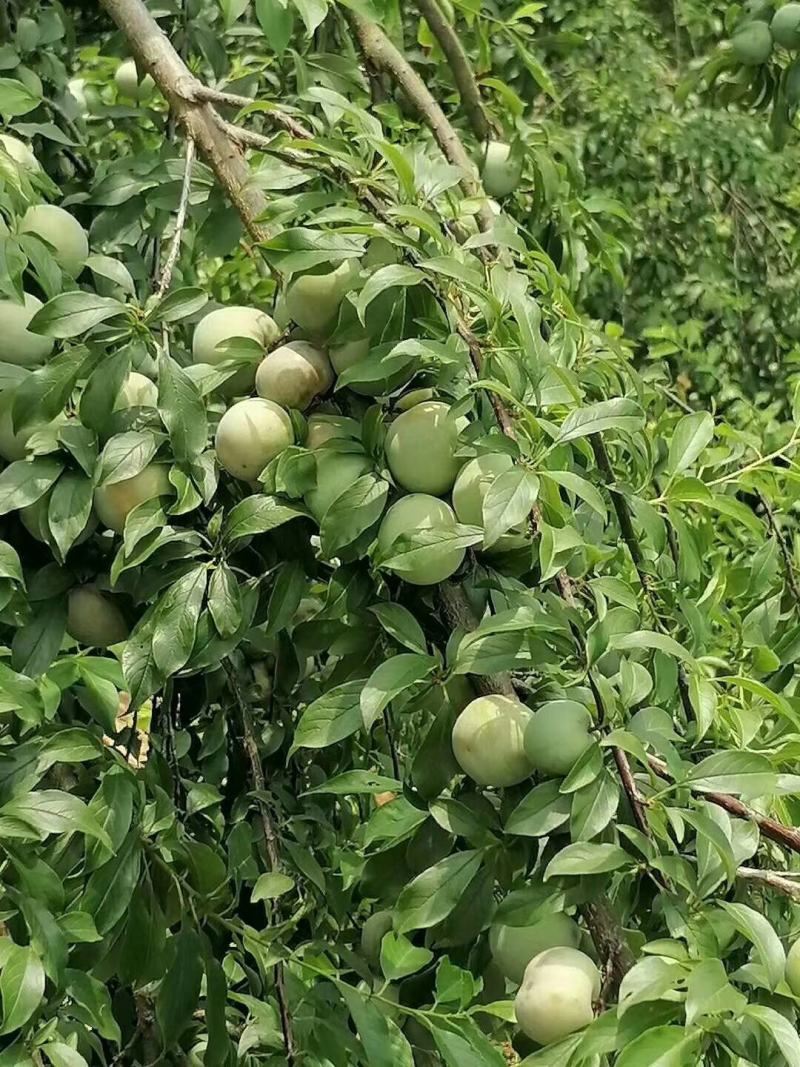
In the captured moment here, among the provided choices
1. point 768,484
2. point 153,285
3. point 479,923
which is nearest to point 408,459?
point 479,923

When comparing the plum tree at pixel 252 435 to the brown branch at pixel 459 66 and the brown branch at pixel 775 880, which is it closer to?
the brown branch at pixel 775 880

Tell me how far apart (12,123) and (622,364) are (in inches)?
22.1

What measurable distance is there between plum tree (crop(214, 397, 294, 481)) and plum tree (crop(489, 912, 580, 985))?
0.31 m

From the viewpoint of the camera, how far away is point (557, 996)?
25.4 inches

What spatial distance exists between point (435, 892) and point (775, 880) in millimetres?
184

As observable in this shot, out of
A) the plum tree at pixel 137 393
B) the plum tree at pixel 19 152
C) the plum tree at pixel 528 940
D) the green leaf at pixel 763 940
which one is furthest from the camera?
the plum tree at pixel 19 152

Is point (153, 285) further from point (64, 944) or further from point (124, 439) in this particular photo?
point (64, 944)

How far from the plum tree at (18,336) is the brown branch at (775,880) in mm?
526

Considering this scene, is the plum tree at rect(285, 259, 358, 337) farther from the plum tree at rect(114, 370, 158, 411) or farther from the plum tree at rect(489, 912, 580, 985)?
the plum tree at rect(489, 912, 580, 985)

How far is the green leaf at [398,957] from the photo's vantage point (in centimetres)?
68

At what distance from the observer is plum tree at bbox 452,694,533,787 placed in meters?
0.70

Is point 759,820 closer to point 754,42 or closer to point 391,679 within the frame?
point 391,679

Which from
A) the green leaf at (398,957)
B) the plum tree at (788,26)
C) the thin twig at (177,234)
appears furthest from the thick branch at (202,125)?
the plum tree at (788,26)

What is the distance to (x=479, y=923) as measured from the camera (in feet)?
2.37
